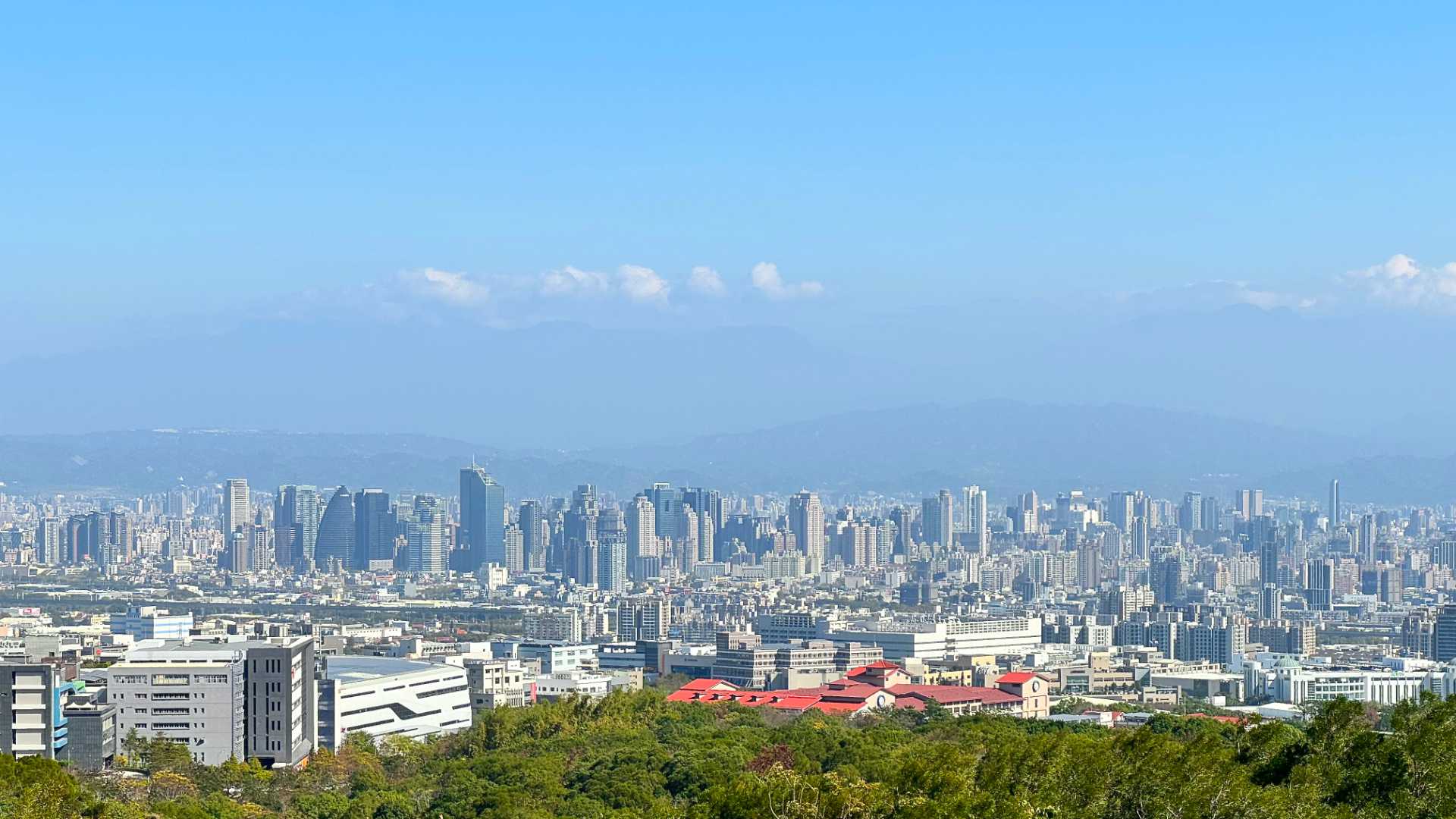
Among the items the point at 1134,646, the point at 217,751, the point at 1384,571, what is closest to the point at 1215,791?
the point at 217,751

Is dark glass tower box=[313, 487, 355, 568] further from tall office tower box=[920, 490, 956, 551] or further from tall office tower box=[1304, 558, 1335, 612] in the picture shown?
tall office tower box=[1304, 558, 1335, 612]

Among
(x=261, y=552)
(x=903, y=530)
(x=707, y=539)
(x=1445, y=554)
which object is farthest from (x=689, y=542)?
(x=1445, y=554)

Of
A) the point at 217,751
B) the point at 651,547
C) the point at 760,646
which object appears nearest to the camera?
the point at 217,751

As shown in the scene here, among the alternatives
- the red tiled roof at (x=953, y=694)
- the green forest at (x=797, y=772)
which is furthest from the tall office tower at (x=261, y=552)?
the green forest at (x=797, y=772)

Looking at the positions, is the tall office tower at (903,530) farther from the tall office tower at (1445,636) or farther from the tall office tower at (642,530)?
the tall office tower at (1445,636)

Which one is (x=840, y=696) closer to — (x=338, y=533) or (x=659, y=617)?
(x=659, y=617)

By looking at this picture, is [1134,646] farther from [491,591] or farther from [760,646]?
[491,591]
